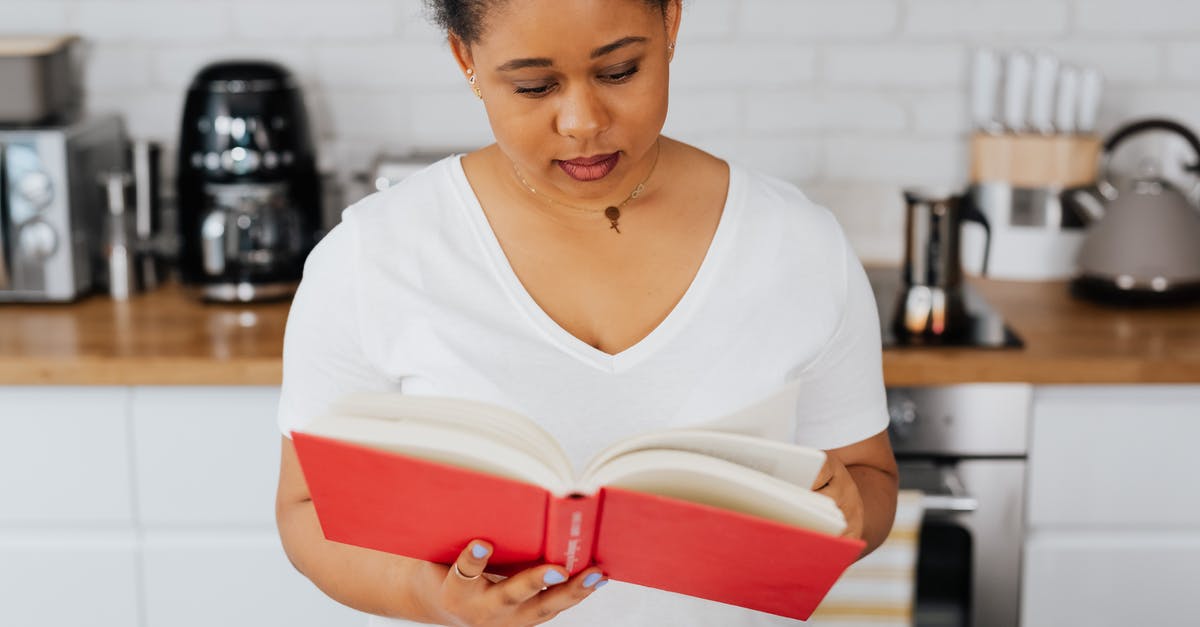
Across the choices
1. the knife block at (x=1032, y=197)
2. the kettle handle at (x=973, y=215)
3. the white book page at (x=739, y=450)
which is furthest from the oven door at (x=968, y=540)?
the white book page at (x=739, y=450)

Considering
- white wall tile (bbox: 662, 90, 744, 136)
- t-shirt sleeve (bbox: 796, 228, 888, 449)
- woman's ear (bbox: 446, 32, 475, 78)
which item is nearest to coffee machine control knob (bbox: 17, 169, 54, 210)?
white wall tile (bbox: 662, 90, 744, 136)

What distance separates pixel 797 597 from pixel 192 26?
181 centimetres

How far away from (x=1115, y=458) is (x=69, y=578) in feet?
5.25

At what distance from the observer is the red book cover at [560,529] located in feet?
3.18

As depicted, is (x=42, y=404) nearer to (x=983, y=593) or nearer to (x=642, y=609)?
(x=642, y=609)

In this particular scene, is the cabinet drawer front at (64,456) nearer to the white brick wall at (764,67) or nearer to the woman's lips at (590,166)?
the white brick wall at (764,67)

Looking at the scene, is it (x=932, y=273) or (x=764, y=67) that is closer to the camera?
(x=932, y=273)

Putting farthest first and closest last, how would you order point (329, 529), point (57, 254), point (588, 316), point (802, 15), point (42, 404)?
point (802, 15), point (57, 254), point (42, 404), point (588, 316), point (329, 529)

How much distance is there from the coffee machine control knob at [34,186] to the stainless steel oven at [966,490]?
1391 mm

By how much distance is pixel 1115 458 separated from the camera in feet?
6.84

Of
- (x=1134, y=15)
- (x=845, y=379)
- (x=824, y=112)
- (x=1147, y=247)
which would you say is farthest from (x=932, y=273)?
(x=845, y=379)

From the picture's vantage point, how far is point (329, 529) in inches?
43.2

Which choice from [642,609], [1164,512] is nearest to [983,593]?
[1164,512]

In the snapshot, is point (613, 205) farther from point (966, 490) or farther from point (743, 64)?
point (743, 64)
